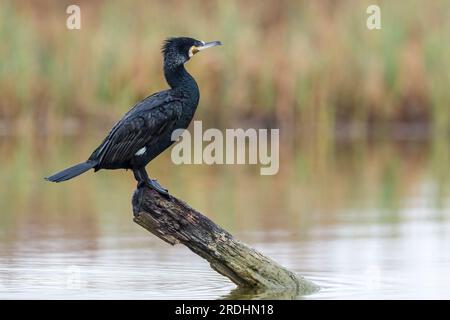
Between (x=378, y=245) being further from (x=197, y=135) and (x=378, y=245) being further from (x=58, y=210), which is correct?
(x=197, y=135)

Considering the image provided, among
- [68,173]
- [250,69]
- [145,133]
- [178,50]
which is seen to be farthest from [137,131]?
[250,69]

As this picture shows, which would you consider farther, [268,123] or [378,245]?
[268,123]

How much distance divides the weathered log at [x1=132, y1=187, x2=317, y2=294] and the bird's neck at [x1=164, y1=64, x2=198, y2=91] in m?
0.77

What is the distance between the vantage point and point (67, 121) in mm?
21141

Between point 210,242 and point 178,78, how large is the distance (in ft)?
3.59

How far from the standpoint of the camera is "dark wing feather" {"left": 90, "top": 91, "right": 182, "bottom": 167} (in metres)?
8.30

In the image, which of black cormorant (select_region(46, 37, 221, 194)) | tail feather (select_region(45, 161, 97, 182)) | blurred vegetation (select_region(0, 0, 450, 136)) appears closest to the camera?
tail feather (select_region(45, 161, 97, 182))

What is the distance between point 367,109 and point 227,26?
102 inches

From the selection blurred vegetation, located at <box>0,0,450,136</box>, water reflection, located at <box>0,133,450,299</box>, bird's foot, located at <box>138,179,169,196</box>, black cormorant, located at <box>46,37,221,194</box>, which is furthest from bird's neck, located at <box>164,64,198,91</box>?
blurred vegetation, located at <box>0,0,450,136</box>

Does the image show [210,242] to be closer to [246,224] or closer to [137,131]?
[137,131]

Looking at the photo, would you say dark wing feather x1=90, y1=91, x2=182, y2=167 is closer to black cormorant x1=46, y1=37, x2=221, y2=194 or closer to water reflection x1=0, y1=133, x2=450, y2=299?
black cormorant x1=46, y1=37, x2=221, y2=194

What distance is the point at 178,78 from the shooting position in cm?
863
